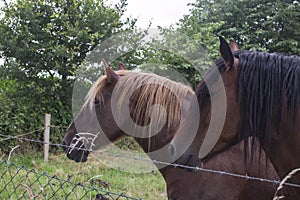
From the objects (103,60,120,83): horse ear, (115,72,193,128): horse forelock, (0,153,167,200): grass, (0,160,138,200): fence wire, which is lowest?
(0,153,167,200): grass

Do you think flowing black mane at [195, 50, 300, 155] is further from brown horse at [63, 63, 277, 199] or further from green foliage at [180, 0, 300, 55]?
green foliage at [180, 0, 300, 55]

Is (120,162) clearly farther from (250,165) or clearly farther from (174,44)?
(250,165)

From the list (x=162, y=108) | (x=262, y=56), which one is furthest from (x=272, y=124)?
(x=162, y=108)

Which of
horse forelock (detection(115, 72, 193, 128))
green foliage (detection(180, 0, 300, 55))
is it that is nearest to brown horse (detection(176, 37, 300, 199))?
horse forelock (detection(115, 72, 193, 128))

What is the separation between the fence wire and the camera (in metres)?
1.98

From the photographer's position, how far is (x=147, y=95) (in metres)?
2.88

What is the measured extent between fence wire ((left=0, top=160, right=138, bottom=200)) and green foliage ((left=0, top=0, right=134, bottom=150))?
2008 mm

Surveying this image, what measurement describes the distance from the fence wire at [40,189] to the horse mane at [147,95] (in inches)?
25.9

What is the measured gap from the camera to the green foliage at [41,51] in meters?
7.03

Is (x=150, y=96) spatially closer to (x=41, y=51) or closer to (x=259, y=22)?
(x=41, y=51)

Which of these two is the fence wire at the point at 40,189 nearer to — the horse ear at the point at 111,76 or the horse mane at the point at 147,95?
the horse mane at the point at 147,95

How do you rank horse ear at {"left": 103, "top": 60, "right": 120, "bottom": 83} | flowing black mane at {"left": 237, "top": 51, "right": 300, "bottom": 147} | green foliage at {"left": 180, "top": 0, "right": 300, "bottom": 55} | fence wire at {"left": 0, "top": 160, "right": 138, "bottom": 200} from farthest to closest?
green foliage at {"left": 180, "top": 0, "right": 300, "bottom": 55} → horse ear at {"left": 103, "top": 60, "right": 120, "bottom": 83} → fence wire at {"left": 0, "top": 160, "right": 138, "bottom": 200} → flowing black mane at {"left": 237, "top": 51, "right": 300, "bottom": 147}

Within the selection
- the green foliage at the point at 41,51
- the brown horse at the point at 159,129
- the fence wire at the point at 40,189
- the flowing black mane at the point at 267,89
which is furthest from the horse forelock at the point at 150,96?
the green foliage at the point at 41,51

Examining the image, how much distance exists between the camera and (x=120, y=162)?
625 cm
